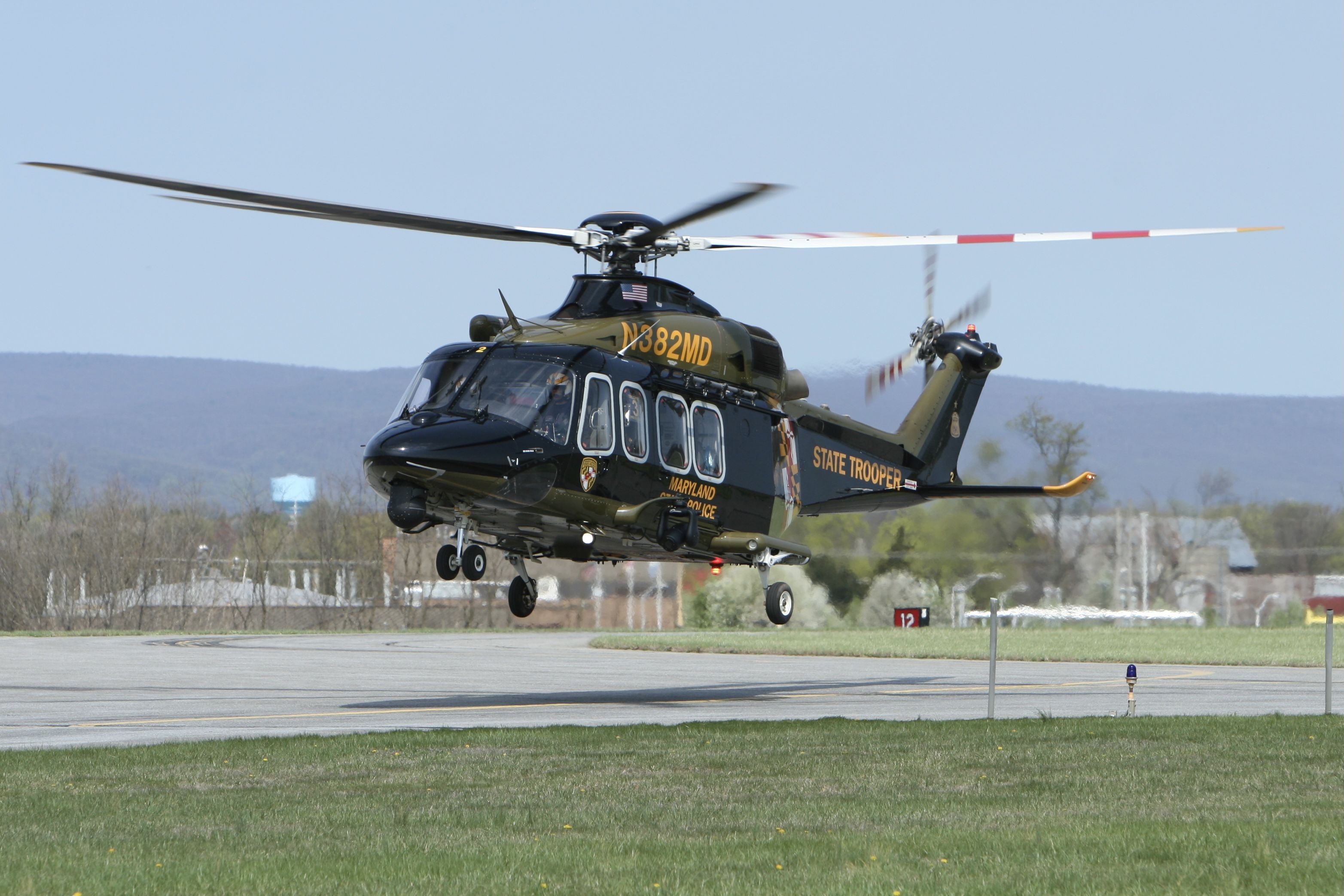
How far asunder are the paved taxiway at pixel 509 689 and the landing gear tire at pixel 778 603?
4.47ft

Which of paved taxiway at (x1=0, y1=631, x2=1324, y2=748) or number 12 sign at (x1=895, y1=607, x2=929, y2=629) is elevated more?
number 12 sign at (x1=895, y1=607, x2=929, y2=629)

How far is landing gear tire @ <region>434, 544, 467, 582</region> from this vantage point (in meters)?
20.5

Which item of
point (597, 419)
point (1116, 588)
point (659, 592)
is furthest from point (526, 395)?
point (1116, 588)

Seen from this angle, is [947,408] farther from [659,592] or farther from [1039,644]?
[659,592]

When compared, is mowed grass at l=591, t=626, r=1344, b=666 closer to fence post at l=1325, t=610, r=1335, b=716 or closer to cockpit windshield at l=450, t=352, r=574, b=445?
fence post at l=1325, t=610, r=1335, b=716

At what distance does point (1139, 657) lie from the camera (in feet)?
121

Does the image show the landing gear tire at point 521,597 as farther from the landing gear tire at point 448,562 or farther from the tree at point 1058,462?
the tree at point 1058,462

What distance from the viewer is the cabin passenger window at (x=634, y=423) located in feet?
67.6

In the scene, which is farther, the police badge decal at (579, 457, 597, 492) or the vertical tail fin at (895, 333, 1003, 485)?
the vertical tail fin at (895, 333, 1003, 485)

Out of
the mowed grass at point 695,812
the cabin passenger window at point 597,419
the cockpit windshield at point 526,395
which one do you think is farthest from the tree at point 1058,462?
the mowed grass at point 695,812

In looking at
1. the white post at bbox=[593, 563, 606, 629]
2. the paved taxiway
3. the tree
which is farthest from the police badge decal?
the tree

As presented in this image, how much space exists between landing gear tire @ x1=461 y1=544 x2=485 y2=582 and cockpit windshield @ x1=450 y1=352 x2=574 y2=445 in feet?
7.14

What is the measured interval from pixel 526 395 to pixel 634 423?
181 cm

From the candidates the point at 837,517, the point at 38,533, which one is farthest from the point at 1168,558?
the point at 38,533
